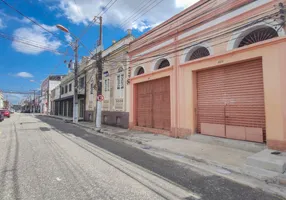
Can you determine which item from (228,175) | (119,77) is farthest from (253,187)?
(119,77)

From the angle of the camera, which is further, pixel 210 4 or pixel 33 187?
pixel 210 4

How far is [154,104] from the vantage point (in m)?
12.8

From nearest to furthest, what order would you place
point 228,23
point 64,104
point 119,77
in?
1. point 228,23
2. point 119,77
3. point 64,104

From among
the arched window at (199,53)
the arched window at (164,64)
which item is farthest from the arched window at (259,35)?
the arched window at (164,64)

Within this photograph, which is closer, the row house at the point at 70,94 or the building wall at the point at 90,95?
the building wall at the point at 90,95

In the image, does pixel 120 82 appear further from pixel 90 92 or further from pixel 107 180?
pixel 107 180

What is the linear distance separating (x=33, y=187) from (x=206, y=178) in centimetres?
394

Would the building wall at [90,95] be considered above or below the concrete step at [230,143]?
above

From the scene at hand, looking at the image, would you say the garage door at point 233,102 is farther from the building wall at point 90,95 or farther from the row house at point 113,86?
the building wall at point 90,95

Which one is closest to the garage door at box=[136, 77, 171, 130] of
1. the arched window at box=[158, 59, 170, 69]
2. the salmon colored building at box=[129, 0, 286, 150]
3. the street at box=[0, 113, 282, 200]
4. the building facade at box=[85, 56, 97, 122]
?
the salmon colored building at box=[129, 0, 286, 150]

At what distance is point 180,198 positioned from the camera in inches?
147

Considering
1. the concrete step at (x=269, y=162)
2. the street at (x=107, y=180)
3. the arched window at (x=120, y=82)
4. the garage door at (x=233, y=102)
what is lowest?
the street at (x=107, y=180)

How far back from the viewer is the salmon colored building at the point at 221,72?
6878mm

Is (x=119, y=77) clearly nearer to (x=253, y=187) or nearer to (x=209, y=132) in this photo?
(x=209, y=132)
